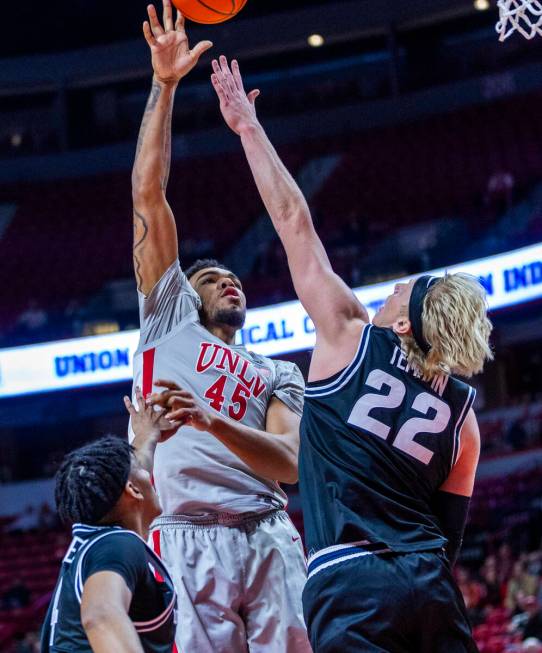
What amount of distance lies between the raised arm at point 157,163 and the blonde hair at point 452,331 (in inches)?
54.2

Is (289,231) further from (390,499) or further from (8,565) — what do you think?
(8,565)

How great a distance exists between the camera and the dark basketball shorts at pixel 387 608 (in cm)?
283

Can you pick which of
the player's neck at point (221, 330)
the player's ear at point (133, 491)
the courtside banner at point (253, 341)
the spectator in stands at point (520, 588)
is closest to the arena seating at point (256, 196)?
the courtside banner at point (253, 341)

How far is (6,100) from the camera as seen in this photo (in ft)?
74.6

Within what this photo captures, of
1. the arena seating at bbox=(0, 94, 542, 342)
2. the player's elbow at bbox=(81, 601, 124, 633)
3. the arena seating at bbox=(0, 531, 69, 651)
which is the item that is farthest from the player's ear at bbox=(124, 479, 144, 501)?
the arena seating at bbox=(0, 94, 542, 342)

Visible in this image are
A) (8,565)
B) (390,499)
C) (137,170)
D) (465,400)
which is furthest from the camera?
(8,565)

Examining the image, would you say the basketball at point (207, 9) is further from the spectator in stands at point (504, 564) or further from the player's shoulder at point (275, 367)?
the spectator in stands at point (504, 564)

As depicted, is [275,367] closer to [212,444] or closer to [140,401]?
[212,444]

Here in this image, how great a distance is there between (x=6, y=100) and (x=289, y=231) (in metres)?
20.9

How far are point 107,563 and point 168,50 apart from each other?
7.80 feet

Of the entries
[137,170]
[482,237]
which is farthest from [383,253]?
[137,170]

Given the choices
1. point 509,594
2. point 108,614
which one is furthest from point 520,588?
point 108,614

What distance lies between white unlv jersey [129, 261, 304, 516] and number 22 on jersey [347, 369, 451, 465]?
1004mm

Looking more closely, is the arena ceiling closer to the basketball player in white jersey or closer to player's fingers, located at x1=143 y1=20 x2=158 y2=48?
player's fingers, located at x1=143 y1=20 x2=158 y2=48
